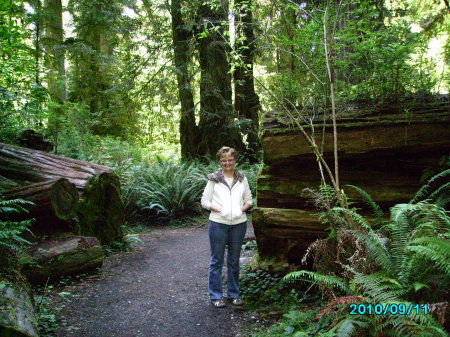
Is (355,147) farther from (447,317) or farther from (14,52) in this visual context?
(14,52)

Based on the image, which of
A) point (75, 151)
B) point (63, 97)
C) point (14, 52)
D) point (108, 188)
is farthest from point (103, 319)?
point (63, 97)

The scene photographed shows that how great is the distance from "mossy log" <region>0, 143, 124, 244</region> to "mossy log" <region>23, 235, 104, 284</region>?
2.16ft

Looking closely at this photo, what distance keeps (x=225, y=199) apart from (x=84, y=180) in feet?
10.8

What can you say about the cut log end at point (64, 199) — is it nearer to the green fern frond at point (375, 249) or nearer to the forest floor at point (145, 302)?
the forest floor at point (145, 302)

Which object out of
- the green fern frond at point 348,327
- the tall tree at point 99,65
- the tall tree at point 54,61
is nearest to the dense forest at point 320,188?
the green fern frond at point 348,327

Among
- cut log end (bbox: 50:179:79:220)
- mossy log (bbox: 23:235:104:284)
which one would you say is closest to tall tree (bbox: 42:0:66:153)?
cut log end (bbox: 50:179:79:220)

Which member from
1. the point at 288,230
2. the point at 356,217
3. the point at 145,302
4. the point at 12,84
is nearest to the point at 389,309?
the point at 356,217

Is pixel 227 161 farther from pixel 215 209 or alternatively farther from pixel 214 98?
pixel 214 98

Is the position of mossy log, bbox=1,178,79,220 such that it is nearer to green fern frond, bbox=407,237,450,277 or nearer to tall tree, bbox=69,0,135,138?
green fern frond, bbox=407,237,450,277

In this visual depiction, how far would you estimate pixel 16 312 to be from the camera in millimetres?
2953

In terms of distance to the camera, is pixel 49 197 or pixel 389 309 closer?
pixel 389 309

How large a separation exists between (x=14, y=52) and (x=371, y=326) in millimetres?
7852

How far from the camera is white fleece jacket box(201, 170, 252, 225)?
14.3 ft

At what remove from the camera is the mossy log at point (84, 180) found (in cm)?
616
